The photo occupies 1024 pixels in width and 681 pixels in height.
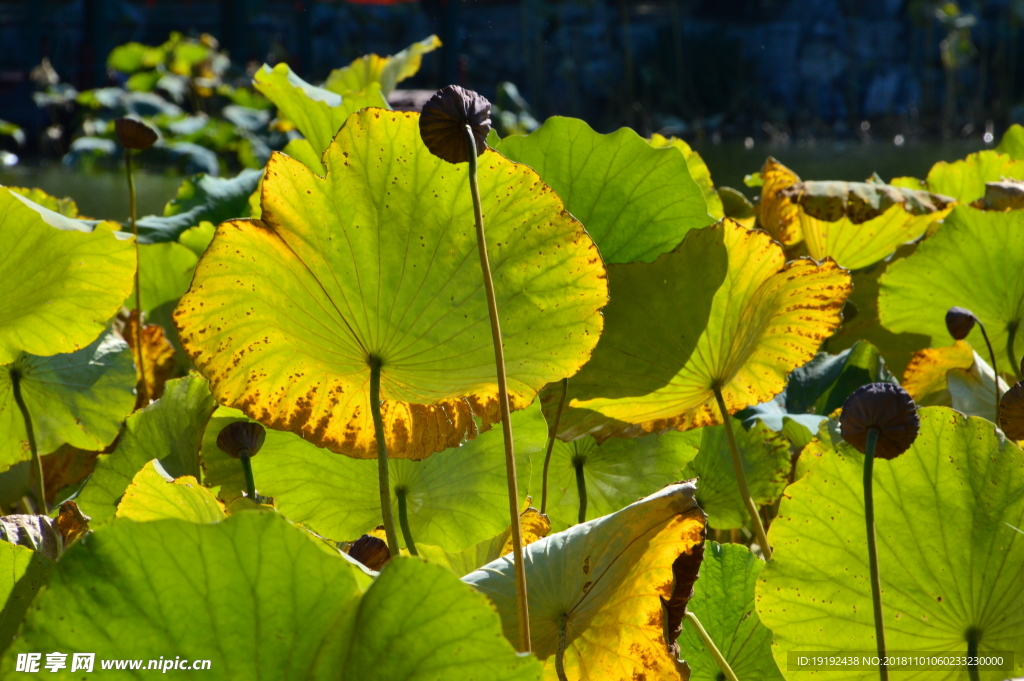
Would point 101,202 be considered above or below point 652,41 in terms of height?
above

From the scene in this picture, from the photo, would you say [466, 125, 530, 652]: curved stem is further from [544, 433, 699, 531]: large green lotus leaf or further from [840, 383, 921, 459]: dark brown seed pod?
[544, 433, 699, 531]: large green lotus leaf

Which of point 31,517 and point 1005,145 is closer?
point 31,517

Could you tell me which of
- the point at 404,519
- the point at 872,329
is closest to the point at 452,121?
the point at 404,519

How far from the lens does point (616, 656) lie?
32cm

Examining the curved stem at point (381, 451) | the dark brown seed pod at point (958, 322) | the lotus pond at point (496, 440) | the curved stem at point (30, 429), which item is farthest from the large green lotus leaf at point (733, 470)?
the curved stem at point (30, 429)

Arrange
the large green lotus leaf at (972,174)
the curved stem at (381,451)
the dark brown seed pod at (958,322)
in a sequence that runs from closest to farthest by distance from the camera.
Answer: the curved stem at (381,451) < the dark brown seed pod at (958,322) < the large green lotus leaf at (972,174)

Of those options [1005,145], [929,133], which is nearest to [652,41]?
[929,133]

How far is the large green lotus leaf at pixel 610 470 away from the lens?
1.63 feet

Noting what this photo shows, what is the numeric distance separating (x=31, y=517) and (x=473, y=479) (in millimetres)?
171

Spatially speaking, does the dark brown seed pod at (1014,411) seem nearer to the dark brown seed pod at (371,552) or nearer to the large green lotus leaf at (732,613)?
the large green lotus leaf at (732,613)

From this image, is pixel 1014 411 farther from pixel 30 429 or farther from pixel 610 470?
Answer: pixel 30 429

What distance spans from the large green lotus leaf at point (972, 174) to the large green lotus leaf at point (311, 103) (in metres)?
0.48

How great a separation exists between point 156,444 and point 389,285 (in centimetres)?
18

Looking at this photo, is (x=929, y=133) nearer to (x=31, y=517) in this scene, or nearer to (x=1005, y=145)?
(x=1005, y=145)
